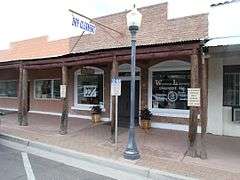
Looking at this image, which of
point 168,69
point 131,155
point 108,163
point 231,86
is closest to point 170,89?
point 168,69

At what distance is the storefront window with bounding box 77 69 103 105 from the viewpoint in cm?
1658

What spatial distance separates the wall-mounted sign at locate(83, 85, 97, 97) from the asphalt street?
7.56m

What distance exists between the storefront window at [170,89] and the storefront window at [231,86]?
1.55 metres

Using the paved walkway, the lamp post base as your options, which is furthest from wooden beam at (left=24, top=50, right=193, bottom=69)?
the lamp post base

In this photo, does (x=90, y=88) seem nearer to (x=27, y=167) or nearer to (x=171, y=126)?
(x=171, y=126)

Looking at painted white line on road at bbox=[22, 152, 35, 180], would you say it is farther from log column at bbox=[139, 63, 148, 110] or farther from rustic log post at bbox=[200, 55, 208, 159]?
log column at bbox=[139, 63, 148, 110]

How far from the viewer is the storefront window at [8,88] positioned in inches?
895

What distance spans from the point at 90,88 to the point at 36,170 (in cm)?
931

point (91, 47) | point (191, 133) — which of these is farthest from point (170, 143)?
point (91, 47)

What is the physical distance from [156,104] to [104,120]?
3.07 m

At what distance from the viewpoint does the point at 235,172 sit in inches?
294

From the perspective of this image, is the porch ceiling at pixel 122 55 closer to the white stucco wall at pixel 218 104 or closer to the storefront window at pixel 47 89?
the white stucco wall at pixel 218 104

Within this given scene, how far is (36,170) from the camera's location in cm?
791

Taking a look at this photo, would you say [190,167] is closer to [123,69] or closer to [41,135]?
[41,135]
